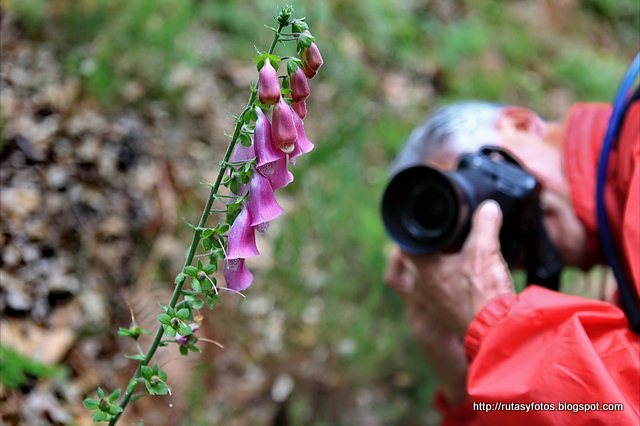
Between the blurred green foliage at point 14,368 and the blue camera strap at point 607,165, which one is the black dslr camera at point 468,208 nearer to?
the blue camera strap at point 607,165

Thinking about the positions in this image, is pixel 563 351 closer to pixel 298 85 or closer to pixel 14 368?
pixel 298 85

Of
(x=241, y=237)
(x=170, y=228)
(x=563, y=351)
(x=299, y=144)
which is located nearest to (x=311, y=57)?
(x=299, y=144)

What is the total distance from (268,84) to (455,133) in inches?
48.4

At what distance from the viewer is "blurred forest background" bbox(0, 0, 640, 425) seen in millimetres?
1967

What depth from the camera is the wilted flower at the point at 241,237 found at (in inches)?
39.5

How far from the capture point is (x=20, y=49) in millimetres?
2420

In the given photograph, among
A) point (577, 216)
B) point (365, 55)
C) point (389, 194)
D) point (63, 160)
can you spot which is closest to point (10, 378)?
point (63, 160)

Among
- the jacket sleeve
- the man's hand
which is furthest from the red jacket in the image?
the man's hand

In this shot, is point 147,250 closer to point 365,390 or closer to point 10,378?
point 10,378

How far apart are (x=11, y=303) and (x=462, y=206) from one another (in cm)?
126

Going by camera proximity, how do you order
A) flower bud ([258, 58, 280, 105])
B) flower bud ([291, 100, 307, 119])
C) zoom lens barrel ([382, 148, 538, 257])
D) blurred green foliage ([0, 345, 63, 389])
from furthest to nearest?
zoom lens barrel ([382, 148, 538, 257]) < blurred green foliage ([0, 345, 63, 389]) < flower bud ([291, 100, 307, 119]) < flower bud ([258, 58, 280, 105])

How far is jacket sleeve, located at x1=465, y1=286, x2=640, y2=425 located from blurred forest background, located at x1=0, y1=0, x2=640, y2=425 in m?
0.87

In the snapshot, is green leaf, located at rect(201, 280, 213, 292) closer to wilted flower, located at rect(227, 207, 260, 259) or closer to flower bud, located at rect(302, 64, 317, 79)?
wilted flower, located at rect(227, 207, 260, 259)

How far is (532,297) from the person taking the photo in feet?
4.83
